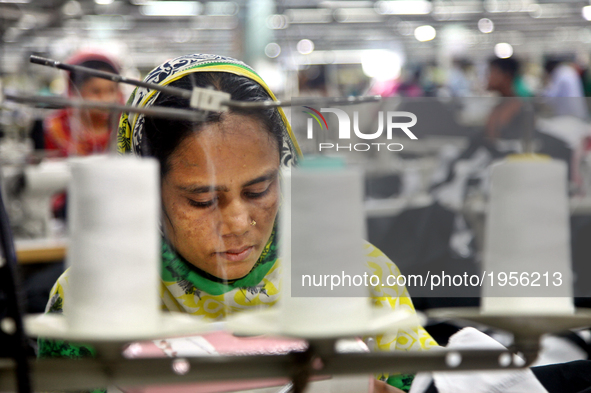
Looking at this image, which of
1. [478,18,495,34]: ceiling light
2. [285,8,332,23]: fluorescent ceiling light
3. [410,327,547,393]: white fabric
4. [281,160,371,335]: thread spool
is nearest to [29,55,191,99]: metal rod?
[281,160,371,335]: thread spool

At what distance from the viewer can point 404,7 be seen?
31.0 feet

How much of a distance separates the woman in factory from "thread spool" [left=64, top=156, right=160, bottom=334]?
30cm

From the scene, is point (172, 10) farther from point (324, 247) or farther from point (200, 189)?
point (324, 247)

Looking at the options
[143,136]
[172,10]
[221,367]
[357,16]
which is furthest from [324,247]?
[357,16]

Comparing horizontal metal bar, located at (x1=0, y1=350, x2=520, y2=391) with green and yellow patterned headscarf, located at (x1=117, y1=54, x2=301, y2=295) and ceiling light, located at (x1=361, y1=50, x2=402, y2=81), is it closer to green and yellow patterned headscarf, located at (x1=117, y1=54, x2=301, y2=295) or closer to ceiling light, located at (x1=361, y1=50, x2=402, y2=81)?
green and yellow patterned headscarf, located at (x1=117, y1=54, x2=301, y2=295)

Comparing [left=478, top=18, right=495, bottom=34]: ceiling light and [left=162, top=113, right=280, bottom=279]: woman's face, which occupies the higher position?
[left=478, top=18, right=495, bottom=34]: ceiling light

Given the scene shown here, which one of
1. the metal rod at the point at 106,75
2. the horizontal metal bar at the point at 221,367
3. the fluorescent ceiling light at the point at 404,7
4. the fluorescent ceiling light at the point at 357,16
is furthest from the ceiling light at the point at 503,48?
the horizontal metal bar at the point at 221,367

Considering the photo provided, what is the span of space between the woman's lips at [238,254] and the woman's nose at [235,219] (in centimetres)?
2

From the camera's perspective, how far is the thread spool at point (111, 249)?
42cm

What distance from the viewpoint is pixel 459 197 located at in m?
2.30

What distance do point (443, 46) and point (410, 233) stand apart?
1002 cm

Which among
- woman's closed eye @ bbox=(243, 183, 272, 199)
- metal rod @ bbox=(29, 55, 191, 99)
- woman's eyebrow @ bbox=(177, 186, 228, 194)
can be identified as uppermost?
metal rod @ bbox=(29, 55, 191, 99)

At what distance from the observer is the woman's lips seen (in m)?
0.77

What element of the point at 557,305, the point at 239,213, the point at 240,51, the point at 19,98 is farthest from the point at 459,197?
the point at 240,51
